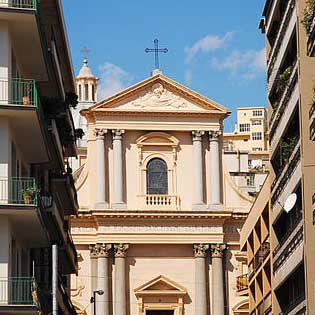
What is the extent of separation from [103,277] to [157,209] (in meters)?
4.82

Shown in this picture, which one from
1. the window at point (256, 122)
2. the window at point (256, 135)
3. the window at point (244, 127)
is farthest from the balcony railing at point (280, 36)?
the window at point (256, 122)

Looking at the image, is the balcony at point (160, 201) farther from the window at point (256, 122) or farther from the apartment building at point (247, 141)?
the window at point (256, 122)

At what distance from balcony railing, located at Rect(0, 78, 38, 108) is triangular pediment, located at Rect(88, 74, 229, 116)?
42.2m

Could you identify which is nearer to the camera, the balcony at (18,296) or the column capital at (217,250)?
the balcony at (18,296)

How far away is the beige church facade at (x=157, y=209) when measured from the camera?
243 ft

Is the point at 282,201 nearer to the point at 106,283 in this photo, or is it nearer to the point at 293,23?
the point at 293,23

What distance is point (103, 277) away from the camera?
7344cm

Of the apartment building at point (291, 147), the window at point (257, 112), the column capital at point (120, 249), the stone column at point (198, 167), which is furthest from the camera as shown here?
the window at point (257, 112)

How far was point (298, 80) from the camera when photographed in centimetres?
3825

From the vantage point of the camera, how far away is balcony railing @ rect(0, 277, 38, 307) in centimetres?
3191

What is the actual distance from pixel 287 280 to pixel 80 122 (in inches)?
3115

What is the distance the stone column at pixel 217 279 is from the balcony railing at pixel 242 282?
2.19 metres

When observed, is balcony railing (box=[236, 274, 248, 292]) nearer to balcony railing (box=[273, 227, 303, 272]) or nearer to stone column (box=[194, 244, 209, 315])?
stone column (box=[194, 244, 209, 315])

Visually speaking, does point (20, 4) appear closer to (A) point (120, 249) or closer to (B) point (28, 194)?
(B) point (28, 194)
